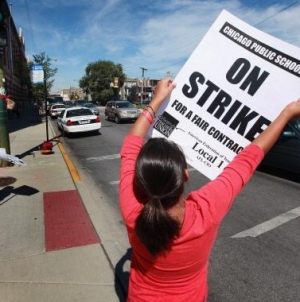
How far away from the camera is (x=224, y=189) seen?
1.50 m

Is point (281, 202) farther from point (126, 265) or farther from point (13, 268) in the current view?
point (13, 268)

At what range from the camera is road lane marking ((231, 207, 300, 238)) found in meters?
4.99

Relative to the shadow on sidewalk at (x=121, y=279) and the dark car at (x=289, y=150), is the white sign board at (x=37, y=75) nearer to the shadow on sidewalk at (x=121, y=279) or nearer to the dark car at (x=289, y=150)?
the dark car at (x=289, y=150)

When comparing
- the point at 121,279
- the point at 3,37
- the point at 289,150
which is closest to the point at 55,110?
the point at 3,37

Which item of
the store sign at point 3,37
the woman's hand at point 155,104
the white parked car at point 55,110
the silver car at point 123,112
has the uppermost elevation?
the woman's hand at point 155,104

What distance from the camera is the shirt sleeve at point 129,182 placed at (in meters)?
1.52

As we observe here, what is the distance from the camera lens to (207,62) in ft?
6.50

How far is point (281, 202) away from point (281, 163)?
7.44 feet

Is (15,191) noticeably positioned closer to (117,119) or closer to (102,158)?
(102,158)

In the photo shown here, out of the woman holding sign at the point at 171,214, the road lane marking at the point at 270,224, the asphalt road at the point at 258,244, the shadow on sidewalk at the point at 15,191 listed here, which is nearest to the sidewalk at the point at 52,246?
the shadow on sidewalk at the point at 15,191

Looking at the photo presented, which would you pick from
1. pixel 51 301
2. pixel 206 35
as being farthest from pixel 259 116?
pixel 51 301

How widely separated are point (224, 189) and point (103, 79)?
8953 cm

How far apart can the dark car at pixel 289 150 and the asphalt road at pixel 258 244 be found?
0.36m

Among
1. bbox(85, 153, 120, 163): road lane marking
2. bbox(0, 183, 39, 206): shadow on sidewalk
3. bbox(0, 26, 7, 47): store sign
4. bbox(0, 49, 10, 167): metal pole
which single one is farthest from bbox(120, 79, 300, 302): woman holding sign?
bbox(85, 153, 120, 163): road lane marking
